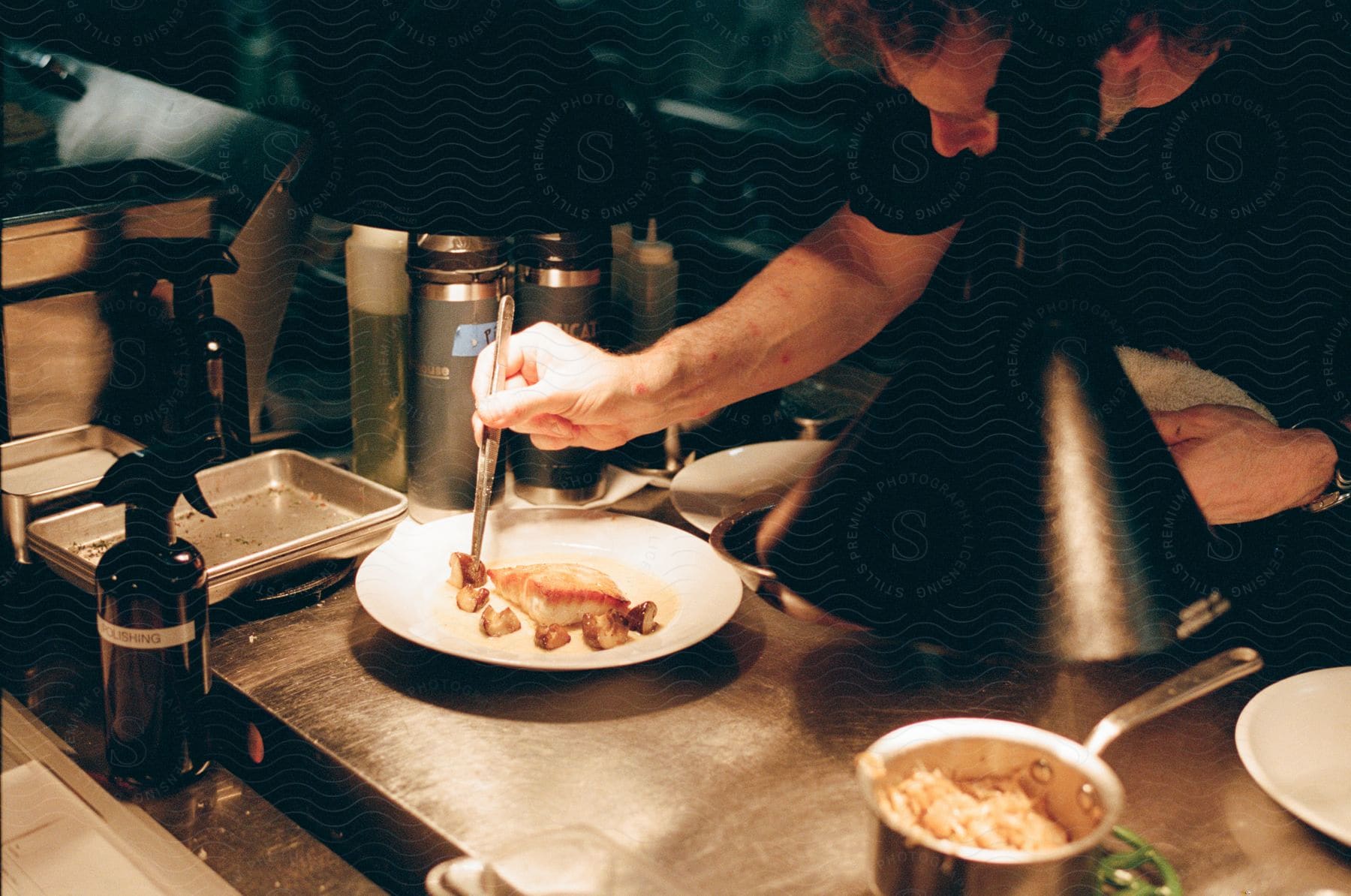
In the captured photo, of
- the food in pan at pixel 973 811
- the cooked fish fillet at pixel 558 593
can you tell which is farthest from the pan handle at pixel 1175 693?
the cooked fish fillet at pixel 558 593

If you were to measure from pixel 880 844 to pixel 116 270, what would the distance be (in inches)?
45.4

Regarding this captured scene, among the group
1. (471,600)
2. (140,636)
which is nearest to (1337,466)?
(471,600)

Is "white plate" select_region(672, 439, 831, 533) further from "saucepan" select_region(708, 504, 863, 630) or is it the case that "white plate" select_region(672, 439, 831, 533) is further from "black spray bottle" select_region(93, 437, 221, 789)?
"black spray bottle" select_region(93, 437, 221, 789)

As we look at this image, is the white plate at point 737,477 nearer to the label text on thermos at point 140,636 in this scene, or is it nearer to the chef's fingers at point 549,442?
the chef's fingers at point 549,442

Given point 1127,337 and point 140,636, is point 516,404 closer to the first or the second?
point 140,636

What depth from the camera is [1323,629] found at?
133 centimetres

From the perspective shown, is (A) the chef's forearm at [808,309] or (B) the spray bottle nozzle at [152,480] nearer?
(B) the spray bottle nozzle at [152,480]

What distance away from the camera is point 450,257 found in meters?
1.43

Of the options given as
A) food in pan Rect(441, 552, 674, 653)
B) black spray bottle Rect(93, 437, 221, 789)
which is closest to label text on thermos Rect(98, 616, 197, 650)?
black spray bottle Rect(93, 437, 221, 789)

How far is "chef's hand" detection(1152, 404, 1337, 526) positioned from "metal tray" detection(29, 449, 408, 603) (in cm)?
92

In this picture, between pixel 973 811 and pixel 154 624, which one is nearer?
pixel 973 811

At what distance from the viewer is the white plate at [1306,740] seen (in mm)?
1049

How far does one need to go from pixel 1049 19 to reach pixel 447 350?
86 centimetres

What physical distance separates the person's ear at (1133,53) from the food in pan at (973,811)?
86cm
